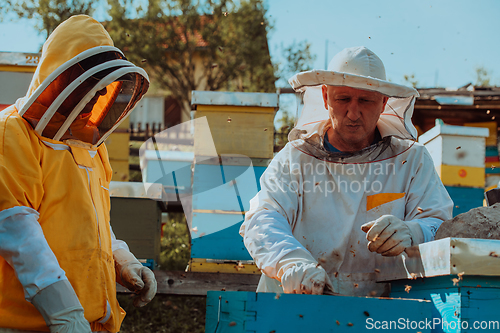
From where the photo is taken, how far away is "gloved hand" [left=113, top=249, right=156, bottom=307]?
2021mm

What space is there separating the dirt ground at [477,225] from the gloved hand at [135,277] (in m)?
1.29

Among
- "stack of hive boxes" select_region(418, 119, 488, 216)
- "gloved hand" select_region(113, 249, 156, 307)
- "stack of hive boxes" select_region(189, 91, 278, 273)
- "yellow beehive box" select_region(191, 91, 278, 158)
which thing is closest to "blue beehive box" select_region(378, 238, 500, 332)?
"gloved hand" select_region(113, 249, 156, 307)

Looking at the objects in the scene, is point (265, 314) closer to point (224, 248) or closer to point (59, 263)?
point (59, 263)

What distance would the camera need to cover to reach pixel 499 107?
21.4 feet

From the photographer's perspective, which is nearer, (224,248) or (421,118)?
(224,248)

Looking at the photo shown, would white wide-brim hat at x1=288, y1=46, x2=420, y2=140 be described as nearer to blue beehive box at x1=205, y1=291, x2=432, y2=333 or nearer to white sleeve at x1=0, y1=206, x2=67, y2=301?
blue beehive box at x1=205, y1=291, x2=432, y2=333

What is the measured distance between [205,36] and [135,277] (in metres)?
12.2

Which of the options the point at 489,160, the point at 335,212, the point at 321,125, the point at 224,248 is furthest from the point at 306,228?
the point at 489,160

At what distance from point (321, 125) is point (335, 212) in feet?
1.64

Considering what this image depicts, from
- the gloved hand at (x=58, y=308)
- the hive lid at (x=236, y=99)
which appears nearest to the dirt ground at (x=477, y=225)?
the gloved hand at (x=58, y=308)

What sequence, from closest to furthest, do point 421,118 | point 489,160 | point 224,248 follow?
point 224,248 < point 489,160 < point 421,118

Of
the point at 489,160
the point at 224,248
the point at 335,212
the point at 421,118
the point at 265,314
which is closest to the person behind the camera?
the point at 265,314

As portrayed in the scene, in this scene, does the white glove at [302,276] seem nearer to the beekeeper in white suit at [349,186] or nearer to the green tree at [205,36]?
the beekeeper in white suit at [349,186]

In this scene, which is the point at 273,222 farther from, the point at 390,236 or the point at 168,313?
the point at 168,313
